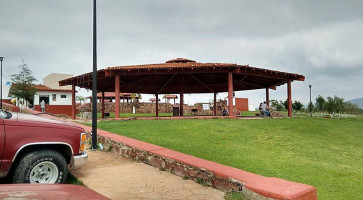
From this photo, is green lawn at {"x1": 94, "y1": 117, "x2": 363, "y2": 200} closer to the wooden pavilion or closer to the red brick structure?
the wooden pavilion

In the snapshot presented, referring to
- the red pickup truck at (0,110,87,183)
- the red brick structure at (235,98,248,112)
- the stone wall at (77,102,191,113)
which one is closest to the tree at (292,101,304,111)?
the red brick structure at (235,98,248,112)

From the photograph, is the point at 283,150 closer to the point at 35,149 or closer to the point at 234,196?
the point at 234,196

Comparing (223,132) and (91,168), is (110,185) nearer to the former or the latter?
(91,168)

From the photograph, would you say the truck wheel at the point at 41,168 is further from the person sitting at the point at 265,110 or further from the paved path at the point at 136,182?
the person sitting at the point at 265,110

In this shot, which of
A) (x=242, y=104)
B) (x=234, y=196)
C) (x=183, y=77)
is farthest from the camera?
(x=242, y=104)

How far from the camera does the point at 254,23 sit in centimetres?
1452

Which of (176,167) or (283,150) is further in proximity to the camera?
(283,150)

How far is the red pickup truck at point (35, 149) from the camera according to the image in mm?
3811

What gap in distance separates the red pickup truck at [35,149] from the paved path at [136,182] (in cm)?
71

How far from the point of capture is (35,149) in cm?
414

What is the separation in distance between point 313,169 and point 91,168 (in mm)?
4962

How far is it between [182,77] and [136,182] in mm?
15714

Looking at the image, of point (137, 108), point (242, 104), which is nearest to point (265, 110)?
point (242, 104)

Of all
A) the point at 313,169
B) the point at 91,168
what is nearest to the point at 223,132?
the point at 313,169
